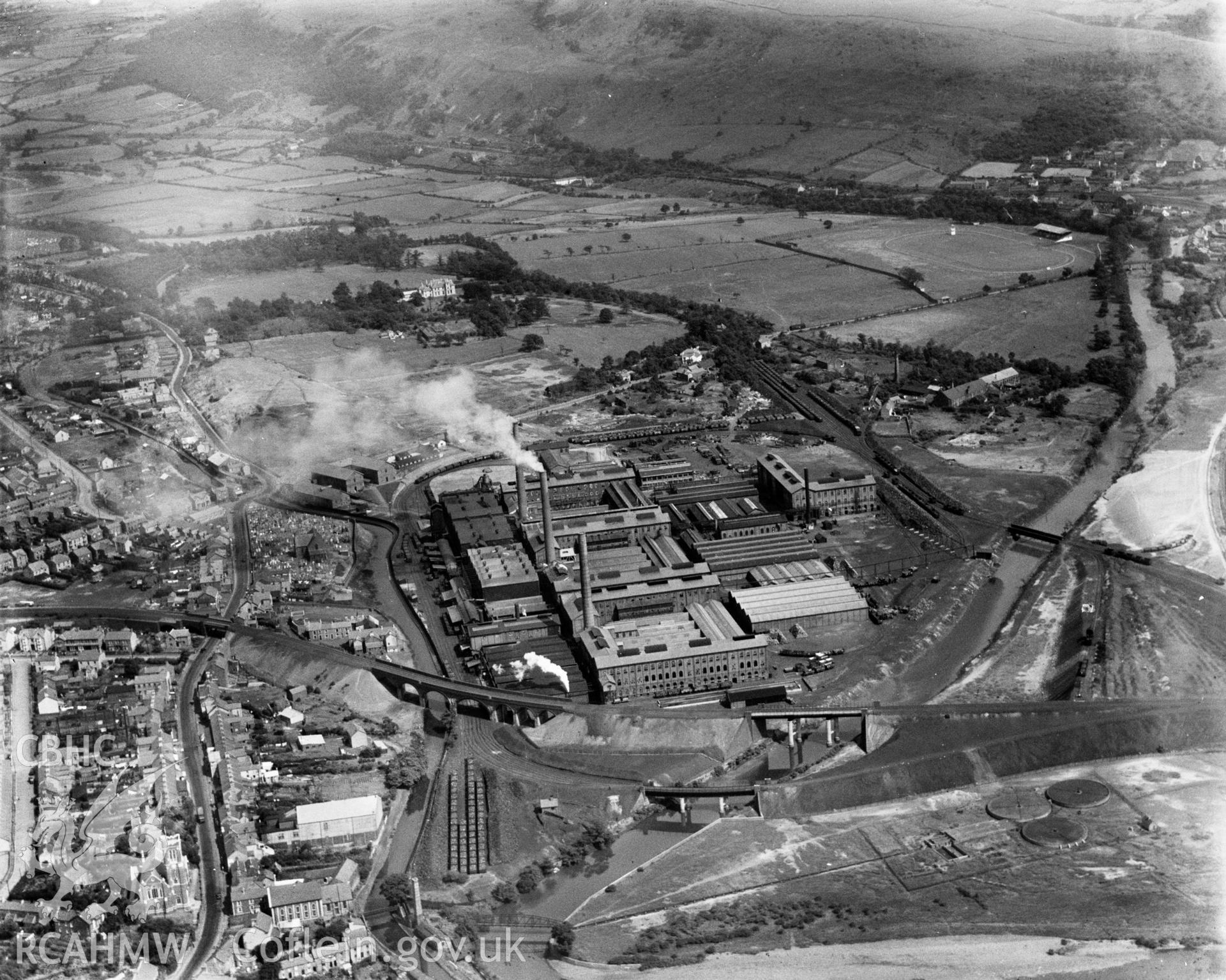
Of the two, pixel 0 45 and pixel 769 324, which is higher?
pixel 0 45

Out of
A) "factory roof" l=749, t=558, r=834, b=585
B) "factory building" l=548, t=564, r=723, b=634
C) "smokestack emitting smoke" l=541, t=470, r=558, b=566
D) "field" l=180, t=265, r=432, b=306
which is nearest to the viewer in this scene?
"factory building" l=548, t=564, r=723, b=634

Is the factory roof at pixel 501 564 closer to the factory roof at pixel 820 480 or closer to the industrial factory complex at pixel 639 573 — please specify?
the industrial factory complex at pixel 639 573

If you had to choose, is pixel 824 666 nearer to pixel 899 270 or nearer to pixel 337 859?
pixel 337 859

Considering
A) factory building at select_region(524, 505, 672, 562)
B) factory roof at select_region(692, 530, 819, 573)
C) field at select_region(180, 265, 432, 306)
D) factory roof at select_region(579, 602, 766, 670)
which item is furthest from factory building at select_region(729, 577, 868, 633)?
field at select_region(180, 265, 432, 306)

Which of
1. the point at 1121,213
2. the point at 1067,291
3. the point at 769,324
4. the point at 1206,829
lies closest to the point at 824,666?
the point at 1206,829

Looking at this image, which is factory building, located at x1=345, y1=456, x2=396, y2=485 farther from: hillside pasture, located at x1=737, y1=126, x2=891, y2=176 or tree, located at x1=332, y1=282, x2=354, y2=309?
hillside pasture, located at x1=737, y1=126, x2=891, y2=176

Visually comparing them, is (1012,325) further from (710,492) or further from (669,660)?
(669,660)
